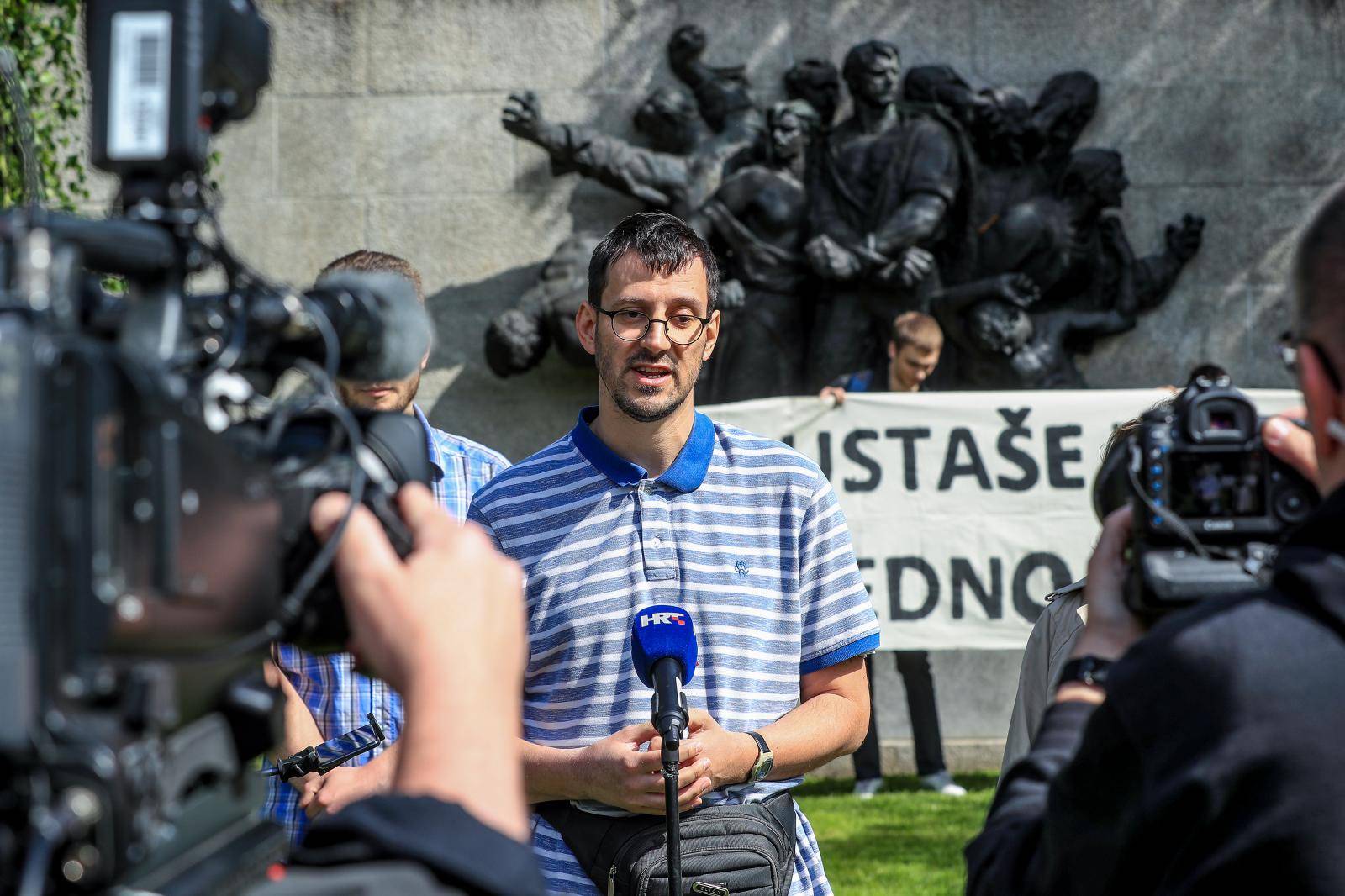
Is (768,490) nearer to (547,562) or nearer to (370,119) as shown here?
(547,562)

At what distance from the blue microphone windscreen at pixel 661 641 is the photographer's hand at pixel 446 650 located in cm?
123

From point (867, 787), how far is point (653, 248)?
5.11 m

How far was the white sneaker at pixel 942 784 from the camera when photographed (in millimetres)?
7738

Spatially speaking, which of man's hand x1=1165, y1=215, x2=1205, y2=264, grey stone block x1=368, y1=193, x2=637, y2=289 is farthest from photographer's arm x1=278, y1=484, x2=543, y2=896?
man's hand x1=1165, y1=215, x2=1205, y2=264

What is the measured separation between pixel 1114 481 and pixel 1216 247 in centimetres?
779

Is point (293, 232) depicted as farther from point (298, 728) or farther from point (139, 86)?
point (139, 86)

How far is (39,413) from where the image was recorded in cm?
110

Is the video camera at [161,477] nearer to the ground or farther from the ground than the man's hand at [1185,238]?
nearer to the ground

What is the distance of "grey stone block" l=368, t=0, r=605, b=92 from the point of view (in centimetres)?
907

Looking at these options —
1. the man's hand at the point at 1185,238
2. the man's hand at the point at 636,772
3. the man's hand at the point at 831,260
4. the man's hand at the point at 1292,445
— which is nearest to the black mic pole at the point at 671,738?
the man's hand at the point at 636,772

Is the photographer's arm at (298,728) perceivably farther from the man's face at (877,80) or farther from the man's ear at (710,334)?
the man's face at (877,80)

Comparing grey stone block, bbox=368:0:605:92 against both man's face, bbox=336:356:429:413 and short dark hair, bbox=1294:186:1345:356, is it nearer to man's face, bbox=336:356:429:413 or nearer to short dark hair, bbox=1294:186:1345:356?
man's face, bbox=336:356:429:413

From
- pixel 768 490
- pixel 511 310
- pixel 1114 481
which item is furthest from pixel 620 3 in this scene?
pixel 1114 481

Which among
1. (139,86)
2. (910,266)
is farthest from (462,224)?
(139,86)
